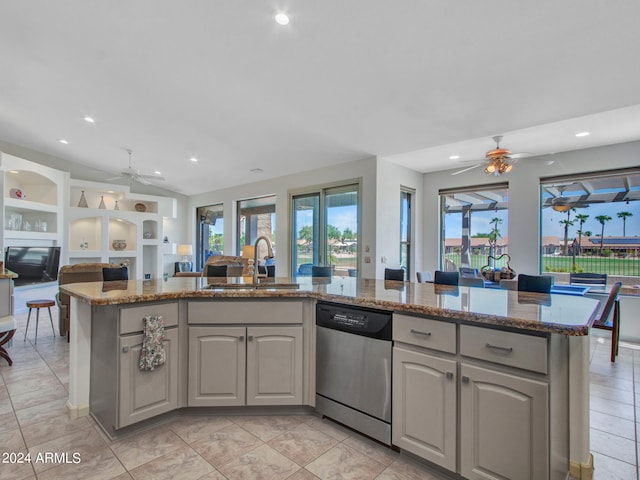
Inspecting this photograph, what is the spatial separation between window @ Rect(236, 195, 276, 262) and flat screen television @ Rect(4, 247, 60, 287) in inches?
140

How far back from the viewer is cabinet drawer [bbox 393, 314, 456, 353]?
1636 mm

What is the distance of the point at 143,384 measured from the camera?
2.08 metres

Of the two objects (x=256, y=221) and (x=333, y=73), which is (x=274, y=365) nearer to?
(x=333, y=73)

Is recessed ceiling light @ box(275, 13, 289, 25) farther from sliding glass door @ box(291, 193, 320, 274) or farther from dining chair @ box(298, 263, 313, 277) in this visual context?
dining chair @ box(298, 263, 313, 277)

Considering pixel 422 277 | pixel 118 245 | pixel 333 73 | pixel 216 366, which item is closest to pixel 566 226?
pixel 422 277

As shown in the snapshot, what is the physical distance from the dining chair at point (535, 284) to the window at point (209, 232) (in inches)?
287

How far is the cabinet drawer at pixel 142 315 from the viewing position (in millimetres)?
1972

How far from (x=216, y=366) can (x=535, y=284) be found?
2498 millimetres

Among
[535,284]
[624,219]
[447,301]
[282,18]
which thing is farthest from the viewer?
[624,219]

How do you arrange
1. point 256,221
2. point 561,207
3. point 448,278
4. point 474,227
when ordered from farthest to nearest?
point 256,221, point 474,227, point 561,207, point 448,278

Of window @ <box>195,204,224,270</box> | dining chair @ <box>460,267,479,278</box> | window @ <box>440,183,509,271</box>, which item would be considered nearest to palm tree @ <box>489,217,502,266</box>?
window @ <box>440,183,509,271</box>

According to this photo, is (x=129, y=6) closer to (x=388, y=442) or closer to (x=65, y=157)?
(x=388, y=442)

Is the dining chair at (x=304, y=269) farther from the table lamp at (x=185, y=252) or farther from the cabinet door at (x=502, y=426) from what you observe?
the cabinet door at (x=502, y=426)

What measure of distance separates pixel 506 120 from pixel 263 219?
532 cm
